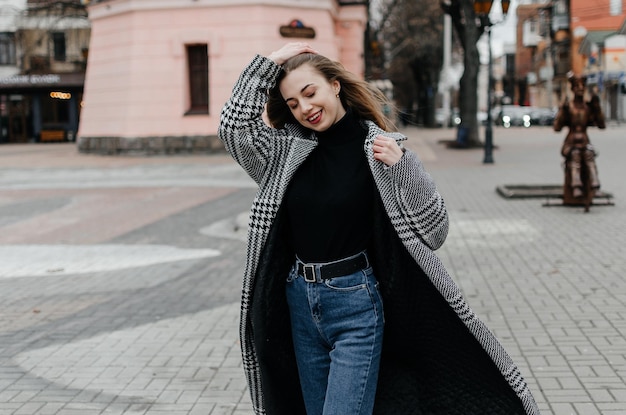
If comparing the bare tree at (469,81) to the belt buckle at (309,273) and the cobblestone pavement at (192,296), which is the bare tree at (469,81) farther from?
the belt buckle at (309,273)

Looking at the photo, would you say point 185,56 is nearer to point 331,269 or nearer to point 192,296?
point 192,296

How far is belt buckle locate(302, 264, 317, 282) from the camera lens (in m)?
2.83

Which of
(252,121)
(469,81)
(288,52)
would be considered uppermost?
(469,81)

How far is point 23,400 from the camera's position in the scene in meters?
4.69

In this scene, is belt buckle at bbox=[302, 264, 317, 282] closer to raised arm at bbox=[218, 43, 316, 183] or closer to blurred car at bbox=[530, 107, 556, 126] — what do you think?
raised arm at bbox=[218, 43, 316, 183]

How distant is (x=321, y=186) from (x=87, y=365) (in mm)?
3106

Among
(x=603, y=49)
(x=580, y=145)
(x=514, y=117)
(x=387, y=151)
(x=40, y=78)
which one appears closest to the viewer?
(x=387, y=151)

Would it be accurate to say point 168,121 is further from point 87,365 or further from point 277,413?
point 277,413

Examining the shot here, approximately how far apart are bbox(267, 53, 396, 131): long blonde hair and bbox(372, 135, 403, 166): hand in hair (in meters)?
0.30

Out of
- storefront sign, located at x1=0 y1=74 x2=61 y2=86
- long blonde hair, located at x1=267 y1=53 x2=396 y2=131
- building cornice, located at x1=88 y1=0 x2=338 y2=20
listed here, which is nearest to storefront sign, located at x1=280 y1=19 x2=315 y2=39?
building cornice, located at x1=88 y1=0 x2=338 y2=20

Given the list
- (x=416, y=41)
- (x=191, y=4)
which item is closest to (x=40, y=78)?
(x=416, y=41)

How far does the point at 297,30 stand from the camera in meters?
26.3

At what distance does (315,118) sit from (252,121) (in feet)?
0.84

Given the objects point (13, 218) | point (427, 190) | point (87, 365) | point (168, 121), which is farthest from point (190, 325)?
point (168, 121)
